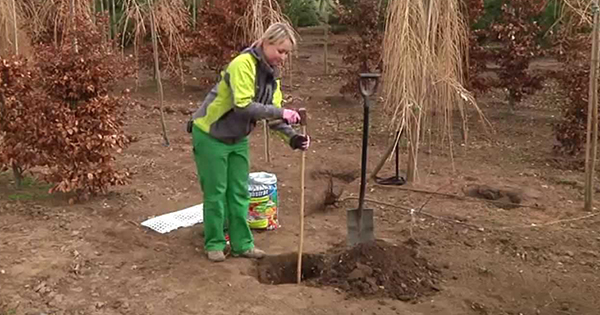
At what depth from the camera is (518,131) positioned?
9281mm

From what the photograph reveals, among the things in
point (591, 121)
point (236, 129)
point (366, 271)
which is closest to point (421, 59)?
point (591, 121)

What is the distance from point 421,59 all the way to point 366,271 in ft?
6.64

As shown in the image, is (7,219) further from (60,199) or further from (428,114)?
(428,114)

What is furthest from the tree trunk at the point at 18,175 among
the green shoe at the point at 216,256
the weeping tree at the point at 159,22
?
the green shoe at the point at 216,256

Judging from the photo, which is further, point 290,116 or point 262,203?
point 262,203

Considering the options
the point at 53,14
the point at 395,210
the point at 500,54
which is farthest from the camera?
the point at 500,54

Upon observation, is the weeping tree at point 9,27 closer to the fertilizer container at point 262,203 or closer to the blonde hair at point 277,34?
→ the fertilizer container at point 262,203

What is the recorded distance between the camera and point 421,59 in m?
5.86

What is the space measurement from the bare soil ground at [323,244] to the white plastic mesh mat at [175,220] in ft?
0.34

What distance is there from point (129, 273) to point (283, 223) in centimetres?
145

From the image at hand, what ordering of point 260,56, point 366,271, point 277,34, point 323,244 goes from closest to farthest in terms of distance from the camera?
point 277,34
point 260,56
point 366,271
point 323,244

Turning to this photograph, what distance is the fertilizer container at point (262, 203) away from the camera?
5414 mm

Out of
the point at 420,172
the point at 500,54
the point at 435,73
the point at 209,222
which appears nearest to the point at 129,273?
the point at 209,222

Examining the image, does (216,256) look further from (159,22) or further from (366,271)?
(159,22)
